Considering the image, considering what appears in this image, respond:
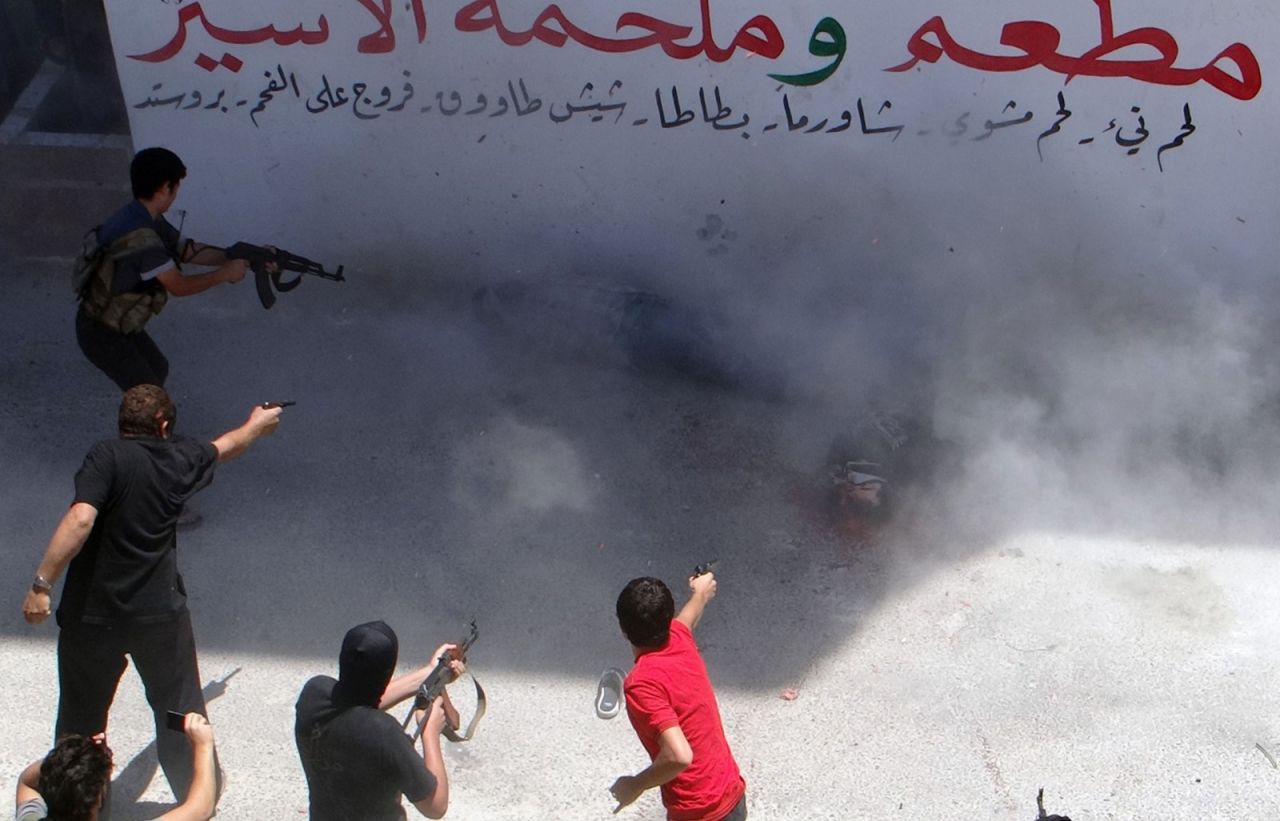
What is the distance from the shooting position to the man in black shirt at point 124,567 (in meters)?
3.52

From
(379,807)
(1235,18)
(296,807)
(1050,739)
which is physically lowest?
(1050,739)

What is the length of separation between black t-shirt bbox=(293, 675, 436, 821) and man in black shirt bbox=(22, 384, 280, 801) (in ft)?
2.54

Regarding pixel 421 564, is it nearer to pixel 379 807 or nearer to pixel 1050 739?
pixel 379 807

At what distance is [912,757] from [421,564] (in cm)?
194

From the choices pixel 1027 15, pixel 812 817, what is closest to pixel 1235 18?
pixel 1027 15

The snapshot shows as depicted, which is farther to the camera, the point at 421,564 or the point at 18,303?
the point at 18,303

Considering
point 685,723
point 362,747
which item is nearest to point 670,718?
point 685,723

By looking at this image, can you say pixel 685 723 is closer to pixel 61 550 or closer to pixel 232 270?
pixel 61 550

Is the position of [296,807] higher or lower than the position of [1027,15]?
lower

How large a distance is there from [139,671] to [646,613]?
1.53 metres

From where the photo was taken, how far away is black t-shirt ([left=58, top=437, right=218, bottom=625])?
3.53 m

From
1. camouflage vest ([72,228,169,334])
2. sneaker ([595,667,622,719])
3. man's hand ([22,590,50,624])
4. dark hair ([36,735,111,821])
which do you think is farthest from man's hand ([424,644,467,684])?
camouflage vest ([72,228,169,334])

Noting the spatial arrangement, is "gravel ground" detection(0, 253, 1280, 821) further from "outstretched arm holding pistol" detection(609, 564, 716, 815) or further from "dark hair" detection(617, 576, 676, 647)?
"dark hair" detection(617, 576, 676, 647)

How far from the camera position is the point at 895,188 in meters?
6.25
